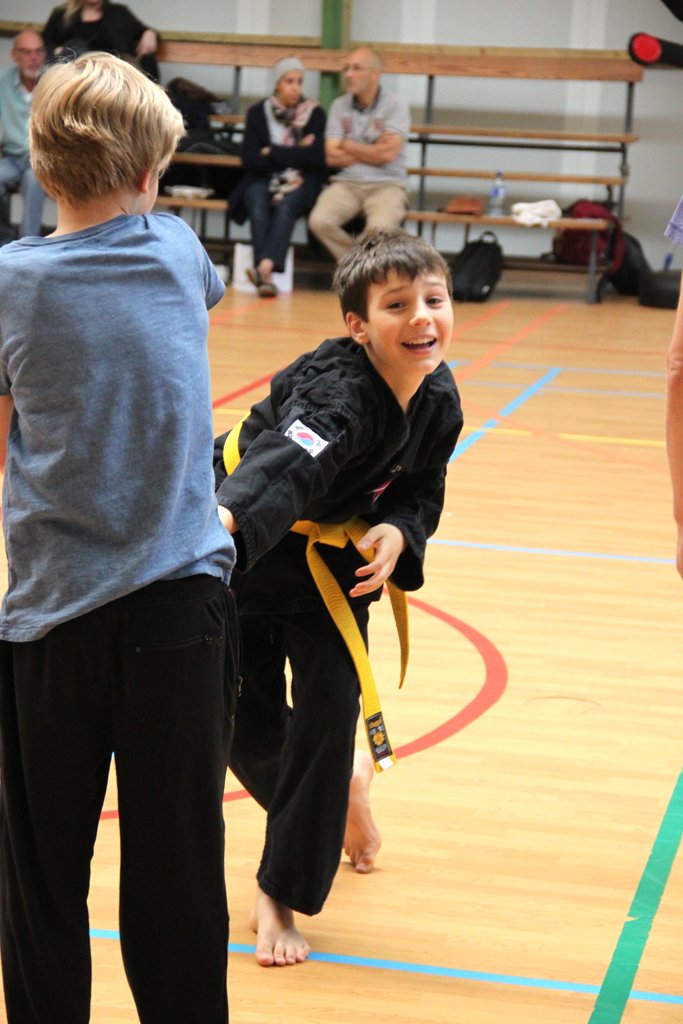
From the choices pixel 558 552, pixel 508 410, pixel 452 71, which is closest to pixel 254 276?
pixel 452 71

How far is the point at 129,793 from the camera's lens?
170 centimetres

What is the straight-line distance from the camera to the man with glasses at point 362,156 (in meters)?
10.5

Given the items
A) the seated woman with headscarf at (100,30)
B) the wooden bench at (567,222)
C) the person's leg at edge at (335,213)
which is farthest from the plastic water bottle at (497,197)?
the seated woman with headscarf at (100,30)

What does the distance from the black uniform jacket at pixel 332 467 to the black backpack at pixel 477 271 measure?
8492mm

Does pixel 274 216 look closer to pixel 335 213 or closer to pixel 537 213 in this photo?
pixel 335 213

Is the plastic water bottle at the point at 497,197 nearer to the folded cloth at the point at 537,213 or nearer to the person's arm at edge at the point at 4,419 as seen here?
the folded cloth at the point at 537,213

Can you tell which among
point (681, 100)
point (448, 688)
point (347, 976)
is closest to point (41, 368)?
point (347, 976)

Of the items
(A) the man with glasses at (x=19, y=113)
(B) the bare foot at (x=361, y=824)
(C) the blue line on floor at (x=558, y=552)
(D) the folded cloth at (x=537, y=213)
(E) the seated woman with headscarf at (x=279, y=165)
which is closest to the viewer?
(B) the bare foot at (x=361, y=824)

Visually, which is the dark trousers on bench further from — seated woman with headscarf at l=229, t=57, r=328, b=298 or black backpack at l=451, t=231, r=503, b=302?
black backpack at l=451, t=231, r=503, b=302

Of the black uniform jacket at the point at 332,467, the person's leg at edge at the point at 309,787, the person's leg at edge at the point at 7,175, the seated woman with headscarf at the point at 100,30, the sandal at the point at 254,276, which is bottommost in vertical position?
the sandal at the point at 254,276

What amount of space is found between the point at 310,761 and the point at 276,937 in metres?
0.29

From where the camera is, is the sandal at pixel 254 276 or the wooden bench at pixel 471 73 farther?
the wooden bench at pixel 471 73

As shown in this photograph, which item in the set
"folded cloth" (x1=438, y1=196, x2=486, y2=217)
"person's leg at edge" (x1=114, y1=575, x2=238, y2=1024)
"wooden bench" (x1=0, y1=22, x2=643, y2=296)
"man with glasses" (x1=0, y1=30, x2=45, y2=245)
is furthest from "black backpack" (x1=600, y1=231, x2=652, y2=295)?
"person's leg at edge" (x1=114, y1=575, x2=238, y2=1024)

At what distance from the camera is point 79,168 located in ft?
5.11
